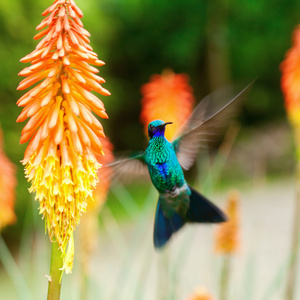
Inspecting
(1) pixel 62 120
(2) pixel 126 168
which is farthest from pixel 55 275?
(2) pixel 126 168

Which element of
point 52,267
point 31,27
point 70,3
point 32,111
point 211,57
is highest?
point 211,57

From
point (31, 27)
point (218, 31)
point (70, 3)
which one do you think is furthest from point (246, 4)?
point (70, 3)

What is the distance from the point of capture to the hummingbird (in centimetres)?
215

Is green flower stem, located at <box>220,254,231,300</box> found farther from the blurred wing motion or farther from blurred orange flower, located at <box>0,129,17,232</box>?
blurred orange flower, located at <box>0,129,17,232</box>

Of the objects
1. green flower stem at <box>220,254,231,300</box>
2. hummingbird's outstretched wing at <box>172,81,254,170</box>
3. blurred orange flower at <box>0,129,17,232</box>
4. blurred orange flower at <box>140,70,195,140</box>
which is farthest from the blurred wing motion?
blurred orange flower at <box>140,70,195,140</box>

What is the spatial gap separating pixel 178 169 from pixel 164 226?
1.00ft

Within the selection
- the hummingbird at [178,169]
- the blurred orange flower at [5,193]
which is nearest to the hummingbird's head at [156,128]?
the hummingbird at [178,169]

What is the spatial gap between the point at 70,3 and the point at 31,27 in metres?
7.54

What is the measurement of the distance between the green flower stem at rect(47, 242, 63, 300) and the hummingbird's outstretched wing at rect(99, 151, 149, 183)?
50 centimetres

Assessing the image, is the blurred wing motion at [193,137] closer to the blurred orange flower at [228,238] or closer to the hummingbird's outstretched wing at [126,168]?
the hummingbird's outstretched wing at [126,168]

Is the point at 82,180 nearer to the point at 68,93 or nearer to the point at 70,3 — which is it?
the point at 68,93

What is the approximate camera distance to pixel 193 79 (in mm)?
18250

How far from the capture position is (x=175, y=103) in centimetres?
499

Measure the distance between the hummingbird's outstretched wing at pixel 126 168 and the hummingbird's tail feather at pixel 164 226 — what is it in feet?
A: 0.63
